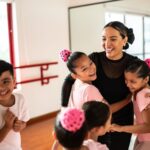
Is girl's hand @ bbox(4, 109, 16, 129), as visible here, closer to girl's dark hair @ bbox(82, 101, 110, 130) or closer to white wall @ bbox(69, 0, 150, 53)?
girl's dark hair @ bbox(82, 101, 110, 130)

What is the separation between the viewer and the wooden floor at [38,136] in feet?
11.7

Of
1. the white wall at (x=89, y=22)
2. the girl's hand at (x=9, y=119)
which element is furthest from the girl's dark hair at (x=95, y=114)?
the white wall at (x=89, y=22)

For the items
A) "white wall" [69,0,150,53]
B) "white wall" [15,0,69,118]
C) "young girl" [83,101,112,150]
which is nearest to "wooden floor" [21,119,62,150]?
"white wall" [15,0,69,118]

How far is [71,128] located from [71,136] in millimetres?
44

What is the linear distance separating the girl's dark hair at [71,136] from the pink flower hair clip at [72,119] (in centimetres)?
2

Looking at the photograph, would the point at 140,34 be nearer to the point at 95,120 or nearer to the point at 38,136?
the point at 38,136

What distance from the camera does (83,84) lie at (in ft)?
5.63

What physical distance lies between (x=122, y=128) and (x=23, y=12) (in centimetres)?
340

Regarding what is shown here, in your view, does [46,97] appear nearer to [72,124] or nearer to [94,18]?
[94,18]

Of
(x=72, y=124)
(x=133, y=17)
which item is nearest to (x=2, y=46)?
(x=133, y=17)

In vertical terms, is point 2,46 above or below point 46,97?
above

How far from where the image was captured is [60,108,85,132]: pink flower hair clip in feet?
3.68

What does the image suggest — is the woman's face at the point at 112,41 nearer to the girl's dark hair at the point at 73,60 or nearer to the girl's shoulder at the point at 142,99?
the girl's dark hair at the point at 73,60

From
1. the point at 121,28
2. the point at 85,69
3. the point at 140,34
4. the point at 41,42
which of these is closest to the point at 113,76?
the point at 85,69
